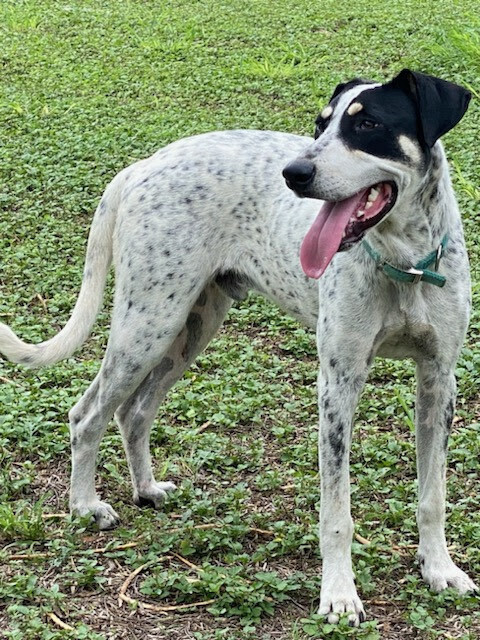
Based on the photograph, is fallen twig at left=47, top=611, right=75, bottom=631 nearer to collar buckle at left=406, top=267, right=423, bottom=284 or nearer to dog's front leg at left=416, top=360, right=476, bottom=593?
dog's front leg at left=416, top=360, right=476, bottom=593

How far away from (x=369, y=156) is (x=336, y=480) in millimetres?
1217

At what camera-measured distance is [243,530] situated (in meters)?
4.58

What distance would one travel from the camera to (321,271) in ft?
12.3

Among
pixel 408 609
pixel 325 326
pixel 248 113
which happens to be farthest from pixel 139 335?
pixel 248 113

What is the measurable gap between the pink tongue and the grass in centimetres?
125

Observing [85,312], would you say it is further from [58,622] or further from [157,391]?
[58,622]

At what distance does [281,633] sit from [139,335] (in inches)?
54.7

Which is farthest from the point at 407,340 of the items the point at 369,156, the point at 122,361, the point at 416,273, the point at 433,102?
the point at 122,361

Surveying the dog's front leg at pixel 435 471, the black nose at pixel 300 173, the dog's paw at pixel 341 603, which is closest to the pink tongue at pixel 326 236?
the black nose at pixel 300 173

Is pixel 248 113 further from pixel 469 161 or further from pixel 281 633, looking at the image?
pixel 281 633

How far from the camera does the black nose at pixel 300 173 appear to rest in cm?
366

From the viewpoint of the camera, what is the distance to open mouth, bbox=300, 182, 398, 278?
3.73 metres

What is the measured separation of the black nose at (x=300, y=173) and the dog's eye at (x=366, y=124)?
226 millimetres

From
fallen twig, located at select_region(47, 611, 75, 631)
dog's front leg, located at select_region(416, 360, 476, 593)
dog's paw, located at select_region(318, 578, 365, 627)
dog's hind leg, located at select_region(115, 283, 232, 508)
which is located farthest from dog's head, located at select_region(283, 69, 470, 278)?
fallen twig, located at select_region(47, 611, 75, 631)
